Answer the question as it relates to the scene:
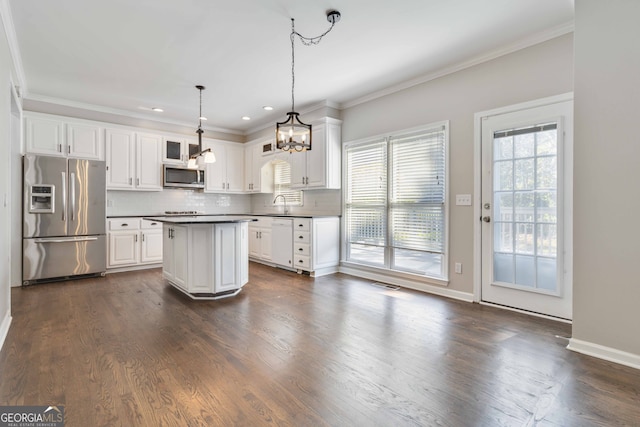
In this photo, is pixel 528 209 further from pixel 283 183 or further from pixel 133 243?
pixel 133 243

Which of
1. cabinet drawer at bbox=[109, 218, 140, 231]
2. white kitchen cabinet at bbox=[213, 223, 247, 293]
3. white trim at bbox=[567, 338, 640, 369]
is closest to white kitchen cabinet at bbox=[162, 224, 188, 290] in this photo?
white kitchen cabinet at bbox=[213, 223, 247, 293]

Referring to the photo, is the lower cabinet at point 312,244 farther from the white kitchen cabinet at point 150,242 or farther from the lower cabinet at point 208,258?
the white kitchen cabinet at point 150,242

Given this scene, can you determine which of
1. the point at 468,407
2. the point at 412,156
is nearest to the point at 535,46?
the point at 412,156

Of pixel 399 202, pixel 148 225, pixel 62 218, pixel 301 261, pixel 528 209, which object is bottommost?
pixel 301 261

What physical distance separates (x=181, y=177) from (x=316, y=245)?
10.1 feet

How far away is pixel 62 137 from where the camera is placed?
4.86m

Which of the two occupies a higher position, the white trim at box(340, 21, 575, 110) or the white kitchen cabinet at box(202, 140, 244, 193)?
the white trim at box(340, 21, 575, 110)

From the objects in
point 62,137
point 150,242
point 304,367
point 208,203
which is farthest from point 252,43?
point 208,203

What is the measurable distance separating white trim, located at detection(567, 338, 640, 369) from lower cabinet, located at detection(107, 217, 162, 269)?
5.71 metres

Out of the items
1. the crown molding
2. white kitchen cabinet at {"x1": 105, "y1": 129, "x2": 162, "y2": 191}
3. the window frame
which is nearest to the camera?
the window frame

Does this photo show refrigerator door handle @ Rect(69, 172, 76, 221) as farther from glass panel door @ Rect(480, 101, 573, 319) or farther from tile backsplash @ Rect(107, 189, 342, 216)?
glass panel door @ Rect(480, 101, 573, 319)

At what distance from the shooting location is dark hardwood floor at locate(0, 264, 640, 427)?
1.64 metres

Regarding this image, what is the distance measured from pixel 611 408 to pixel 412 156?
311cm

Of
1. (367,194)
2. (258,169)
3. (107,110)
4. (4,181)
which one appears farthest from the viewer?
(258,169)
